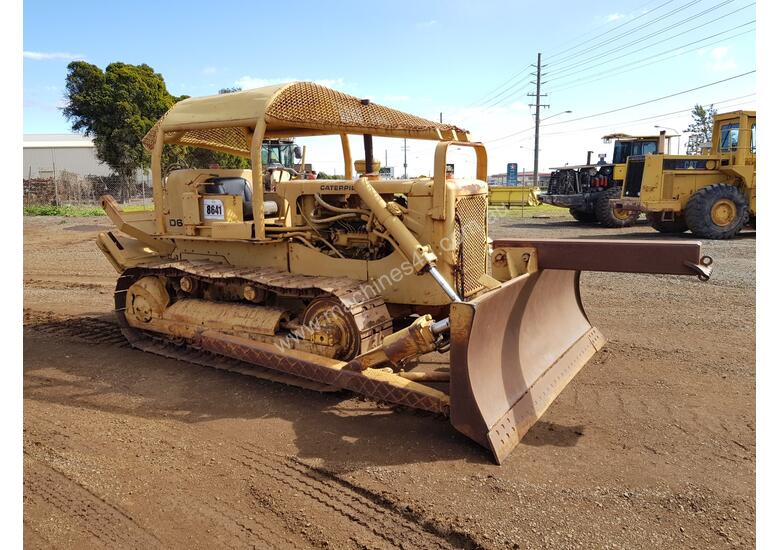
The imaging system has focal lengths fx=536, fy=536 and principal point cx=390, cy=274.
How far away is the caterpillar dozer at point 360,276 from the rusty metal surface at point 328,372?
0.05ft

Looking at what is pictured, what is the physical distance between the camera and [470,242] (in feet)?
16.6

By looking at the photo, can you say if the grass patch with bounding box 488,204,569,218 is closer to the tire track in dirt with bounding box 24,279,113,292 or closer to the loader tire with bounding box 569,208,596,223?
the loader tire with bounding box 569,208,596,223

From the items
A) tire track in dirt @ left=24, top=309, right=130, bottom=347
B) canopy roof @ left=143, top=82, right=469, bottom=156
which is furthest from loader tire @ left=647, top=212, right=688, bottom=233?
tire track in dirt @ left=24, top=309, right=130, bottom=347

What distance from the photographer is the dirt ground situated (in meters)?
2.85

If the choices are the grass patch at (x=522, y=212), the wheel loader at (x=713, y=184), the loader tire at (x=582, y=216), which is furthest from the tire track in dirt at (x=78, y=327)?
the grass patch at (x=522, y=212)

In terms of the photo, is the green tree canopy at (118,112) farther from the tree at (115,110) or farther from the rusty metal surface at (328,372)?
the rusty metal surface at (328,372)

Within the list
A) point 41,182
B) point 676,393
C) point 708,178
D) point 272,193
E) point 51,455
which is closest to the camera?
point 51,455

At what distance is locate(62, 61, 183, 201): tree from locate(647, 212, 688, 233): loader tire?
2335 cm

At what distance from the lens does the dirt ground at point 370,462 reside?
2850 mm

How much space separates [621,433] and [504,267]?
1.72 metres

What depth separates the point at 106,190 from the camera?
26016 mm

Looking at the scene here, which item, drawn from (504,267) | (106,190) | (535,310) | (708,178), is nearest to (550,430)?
(535,310)

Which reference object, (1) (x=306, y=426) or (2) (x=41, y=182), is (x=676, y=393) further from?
(2) (x=41, y=182)

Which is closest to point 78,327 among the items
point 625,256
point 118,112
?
point 625,256
